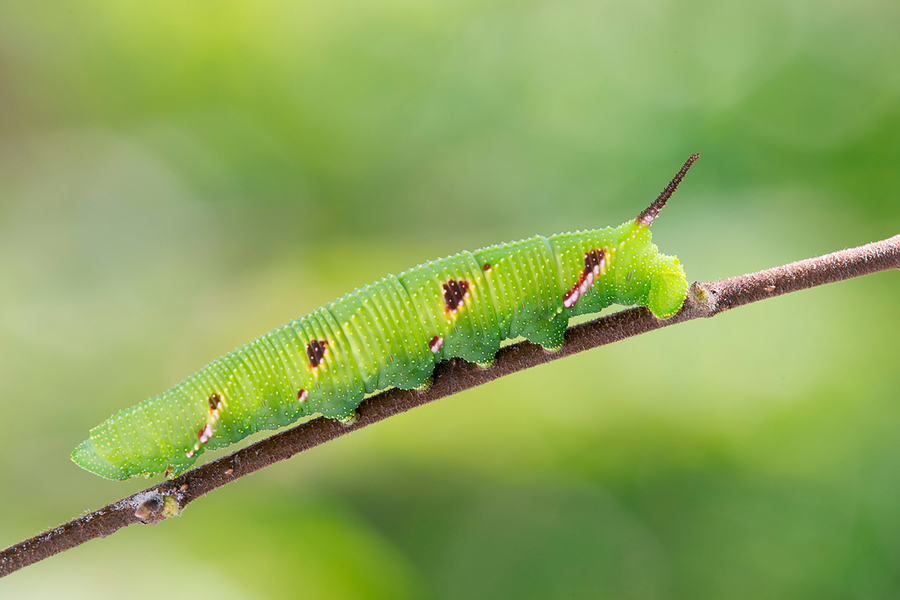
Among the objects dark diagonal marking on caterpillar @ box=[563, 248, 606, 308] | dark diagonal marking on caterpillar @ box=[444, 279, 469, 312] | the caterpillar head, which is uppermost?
dark diagonal marking on caterpillar @ box=[444, 279, 469, 312]

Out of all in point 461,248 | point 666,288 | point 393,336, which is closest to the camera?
point 666,288

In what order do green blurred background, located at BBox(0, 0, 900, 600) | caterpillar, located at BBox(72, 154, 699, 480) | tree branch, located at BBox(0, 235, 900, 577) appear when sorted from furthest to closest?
1. green blurred background, located at BBox(0, 0, 900, 600)
2. caterpillar, located at BBox(72, 154, 699, 480)
3. tree branch, located at BBox(0, 235, 900, 577)

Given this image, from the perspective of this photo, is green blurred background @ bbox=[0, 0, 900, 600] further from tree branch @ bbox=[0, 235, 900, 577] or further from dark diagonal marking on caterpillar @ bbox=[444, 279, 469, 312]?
dark diagonal marking on caterpillar @ bbox=[444, 279, 469, 312]

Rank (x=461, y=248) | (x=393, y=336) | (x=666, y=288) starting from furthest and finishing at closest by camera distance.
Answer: (x=461, y=248), (x=393, y=336), (x=666, y=288)

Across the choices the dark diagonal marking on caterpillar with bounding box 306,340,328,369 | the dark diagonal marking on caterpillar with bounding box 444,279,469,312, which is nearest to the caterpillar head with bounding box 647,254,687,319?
the dark diagonal marking on caterpillar with bounding box 444,279,469,312

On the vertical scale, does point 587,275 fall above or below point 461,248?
below

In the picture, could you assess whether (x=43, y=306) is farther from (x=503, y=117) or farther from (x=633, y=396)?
(x=633, y=396)

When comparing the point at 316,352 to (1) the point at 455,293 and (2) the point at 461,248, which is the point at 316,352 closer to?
(1) the point at 455,293

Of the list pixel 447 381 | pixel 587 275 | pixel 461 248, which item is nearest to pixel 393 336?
pixel 447 381
